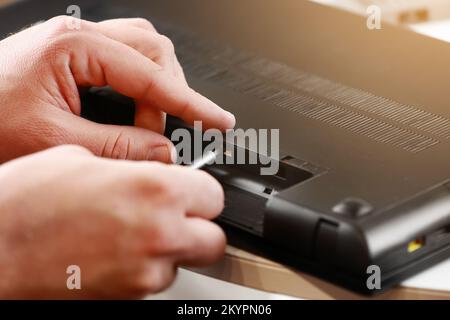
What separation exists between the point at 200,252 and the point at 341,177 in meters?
0.14

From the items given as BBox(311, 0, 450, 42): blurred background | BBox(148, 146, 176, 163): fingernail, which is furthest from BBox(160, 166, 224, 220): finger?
BBox(311, 0, 450, 42): blurred background

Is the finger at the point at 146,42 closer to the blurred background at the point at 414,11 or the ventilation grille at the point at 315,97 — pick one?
the ventilation grille at the point at 315,97

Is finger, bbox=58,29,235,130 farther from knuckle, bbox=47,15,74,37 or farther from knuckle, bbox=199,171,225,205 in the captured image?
knuckle, bbox=199,171,225,205

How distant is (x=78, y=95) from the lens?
83cm

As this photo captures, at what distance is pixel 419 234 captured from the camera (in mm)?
686

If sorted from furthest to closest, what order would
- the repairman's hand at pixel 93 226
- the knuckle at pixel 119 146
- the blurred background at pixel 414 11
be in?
the blurred background at pixel 414 11 < the knuckle at pixel 119 146 < the repairman's hand at pixel 93 226

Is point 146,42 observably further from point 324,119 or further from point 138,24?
point 324,119

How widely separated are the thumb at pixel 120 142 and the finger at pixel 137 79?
0.03m

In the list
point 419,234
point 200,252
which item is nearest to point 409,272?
point 419,234

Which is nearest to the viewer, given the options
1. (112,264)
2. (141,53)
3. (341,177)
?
(112,264)

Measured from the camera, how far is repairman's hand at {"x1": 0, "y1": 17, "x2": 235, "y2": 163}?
789 millimetres

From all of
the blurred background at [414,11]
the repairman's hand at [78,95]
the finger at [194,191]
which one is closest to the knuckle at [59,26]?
the repairman's hand at [78,95]

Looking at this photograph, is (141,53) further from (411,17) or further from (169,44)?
(411,17)

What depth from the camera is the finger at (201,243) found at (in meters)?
0.65
